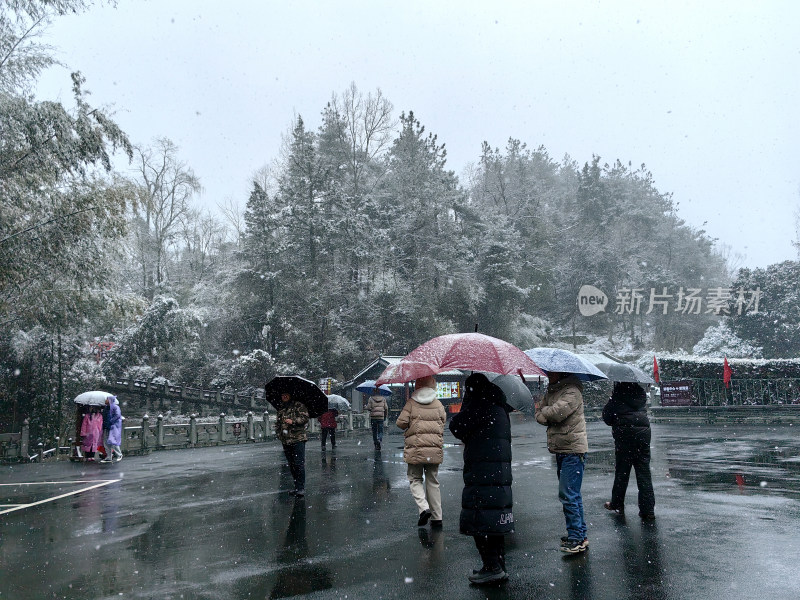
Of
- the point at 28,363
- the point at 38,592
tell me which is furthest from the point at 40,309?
the point at 38,592

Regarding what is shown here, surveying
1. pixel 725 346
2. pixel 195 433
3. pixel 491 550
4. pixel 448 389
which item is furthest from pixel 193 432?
pixel 725 346

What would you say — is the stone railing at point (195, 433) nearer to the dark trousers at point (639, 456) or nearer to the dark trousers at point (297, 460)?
the dark trousers at point (297, 460)

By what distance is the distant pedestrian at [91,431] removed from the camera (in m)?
17.4

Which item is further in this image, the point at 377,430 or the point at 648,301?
the point at 648,301

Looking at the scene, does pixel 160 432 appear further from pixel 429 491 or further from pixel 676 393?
pixel 676 393

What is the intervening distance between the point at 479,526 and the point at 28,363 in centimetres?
2615

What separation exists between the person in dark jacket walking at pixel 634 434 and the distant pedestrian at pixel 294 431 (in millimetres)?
4554

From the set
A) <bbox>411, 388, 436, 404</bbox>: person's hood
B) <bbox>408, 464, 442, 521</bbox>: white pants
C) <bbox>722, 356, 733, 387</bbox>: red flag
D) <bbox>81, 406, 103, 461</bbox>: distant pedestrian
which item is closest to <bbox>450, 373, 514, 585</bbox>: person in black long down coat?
<bbox>411, 388, 436, 404</bbox>: person's hood

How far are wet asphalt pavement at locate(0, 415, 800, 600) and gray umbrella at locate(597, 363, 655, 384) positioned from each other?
1691 mm

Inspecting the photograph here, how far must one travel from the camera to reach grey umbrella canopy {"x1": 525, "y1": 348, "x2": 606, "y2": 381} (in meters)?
6.32

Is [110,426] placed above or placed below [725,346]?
below

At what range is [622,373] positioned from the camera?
7691 millimetres

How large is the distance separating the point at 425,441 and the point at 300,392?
3.00 m

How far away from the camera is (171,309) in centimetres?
3656
